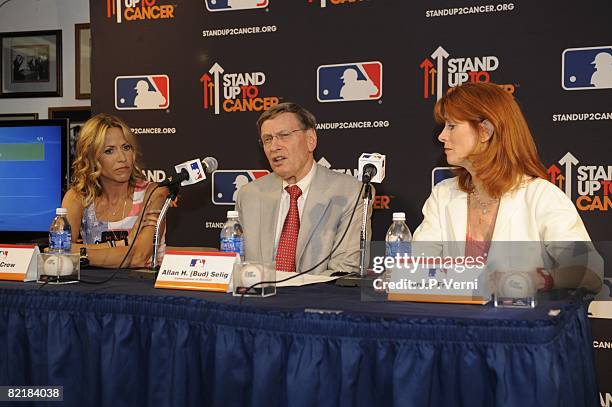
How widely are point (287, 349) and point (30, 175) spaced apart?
7.36 ft

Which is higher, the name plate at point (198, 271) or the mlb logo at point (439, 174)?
the mlb logo at point (439, 174)

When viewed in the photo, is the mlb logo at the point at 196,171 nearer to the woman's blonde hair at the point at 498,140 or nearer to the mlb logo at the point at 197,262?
the mlb logo at the point at 197,262

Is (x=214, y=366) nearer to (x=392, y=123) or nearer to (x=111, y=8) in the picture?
(x=392, y=123)

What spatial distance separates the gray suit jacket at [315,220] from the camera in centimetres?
258

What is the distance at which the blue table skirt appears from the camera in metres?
1.31

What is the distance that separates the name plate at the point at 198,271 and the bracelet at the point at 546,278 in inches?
29.4

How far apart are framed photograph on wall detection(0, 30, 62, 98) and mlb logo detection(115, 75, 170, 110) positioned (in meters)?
1.00

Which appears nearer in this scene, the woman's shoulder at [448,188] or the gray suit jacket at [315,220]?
the woman's shoulder at [448,188]

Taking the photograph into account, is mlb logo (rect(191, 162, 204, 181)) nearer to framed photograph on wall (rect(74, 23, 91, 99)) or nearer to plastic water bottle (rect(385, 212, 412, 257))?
plastic water bottle (rect(385, 212, 412, 257))

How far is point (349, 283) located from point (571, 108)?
1.50m

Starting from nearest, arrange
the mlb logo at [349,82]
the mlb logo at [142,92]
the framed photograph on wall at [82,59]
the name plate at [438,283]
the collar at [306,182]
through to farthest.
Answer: the name plate at [438,283], the collar at [306,182], the mlb logo at [349,82], the mlb logo at [142,92], the framed photograph on wall at [82,59]

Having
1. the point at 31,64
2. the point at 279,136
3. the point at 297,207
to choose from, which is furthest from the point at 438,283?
the point at 31,64

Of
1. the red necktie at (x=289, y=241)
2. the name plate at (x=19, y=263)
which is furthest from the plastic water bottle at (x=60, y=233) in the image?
the red necktie at (x=289, y=241)

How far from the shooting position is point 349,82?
3219 mm
